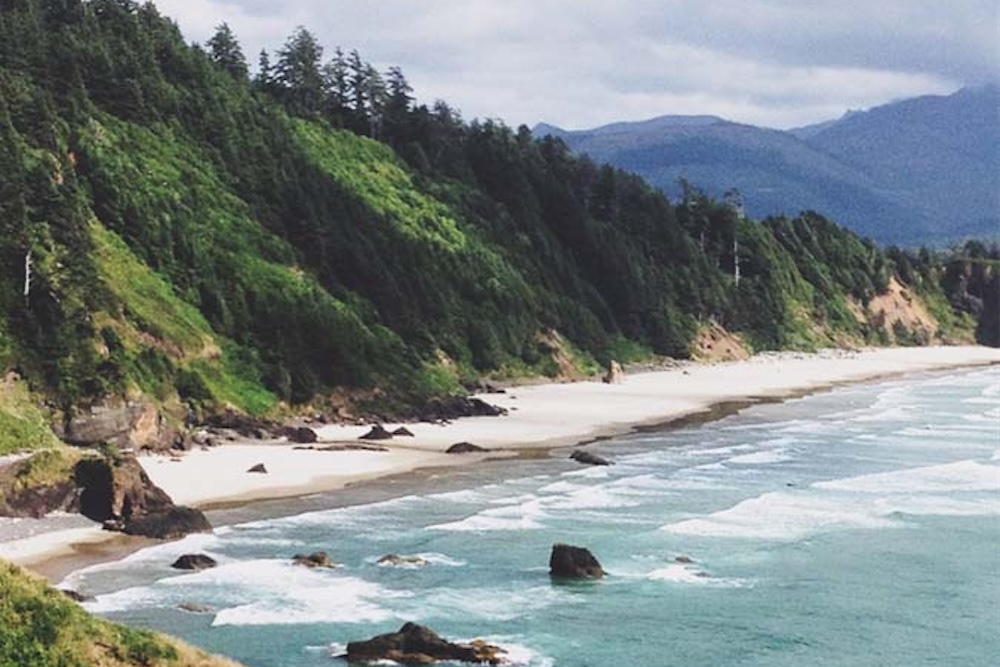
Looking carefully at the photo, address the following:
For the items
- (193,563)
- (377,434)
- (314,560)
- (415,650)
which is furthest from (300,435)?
(415,650)

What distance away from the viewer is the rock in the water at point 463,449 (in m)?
68.2

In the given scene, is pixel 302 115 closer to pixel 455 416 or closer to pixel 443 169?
pixel 443 169

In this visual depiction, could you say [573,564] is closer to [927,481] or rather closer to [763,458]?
[927,481]

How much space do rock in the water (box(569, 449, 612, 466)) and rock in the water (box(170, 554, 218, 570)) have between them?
29.2m

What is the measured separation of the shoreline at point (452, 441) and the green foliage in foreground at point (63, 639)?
14.9 meters

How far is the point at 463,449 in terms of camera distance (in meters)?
68.6

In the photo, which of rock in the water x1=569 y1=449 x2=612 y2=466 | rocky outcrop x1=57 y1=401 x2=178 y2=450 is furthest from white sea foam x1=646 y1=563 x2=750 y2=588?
rocky outcrop x1=57 y1=401 x2=178 y2=450

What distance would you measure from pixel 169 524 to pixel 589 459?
26994 mm

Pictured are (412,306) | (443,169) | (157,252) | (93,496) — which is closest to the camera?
(93,496)

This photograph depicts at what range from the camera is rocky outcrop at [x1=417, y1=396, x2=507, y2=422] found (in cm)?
8256

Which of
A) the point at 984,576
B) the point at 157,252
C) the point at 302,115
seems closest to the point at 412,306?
the point at 157,252

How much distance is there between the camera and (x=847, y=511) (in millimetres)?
54469

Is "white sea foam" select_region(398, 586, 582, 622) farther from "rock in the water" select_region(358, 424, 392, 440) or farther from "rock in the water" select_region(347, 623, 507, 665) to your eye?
"rock in the water" select_region(358, 424, 392, 440)

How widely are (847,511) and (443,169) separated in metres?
90.2
